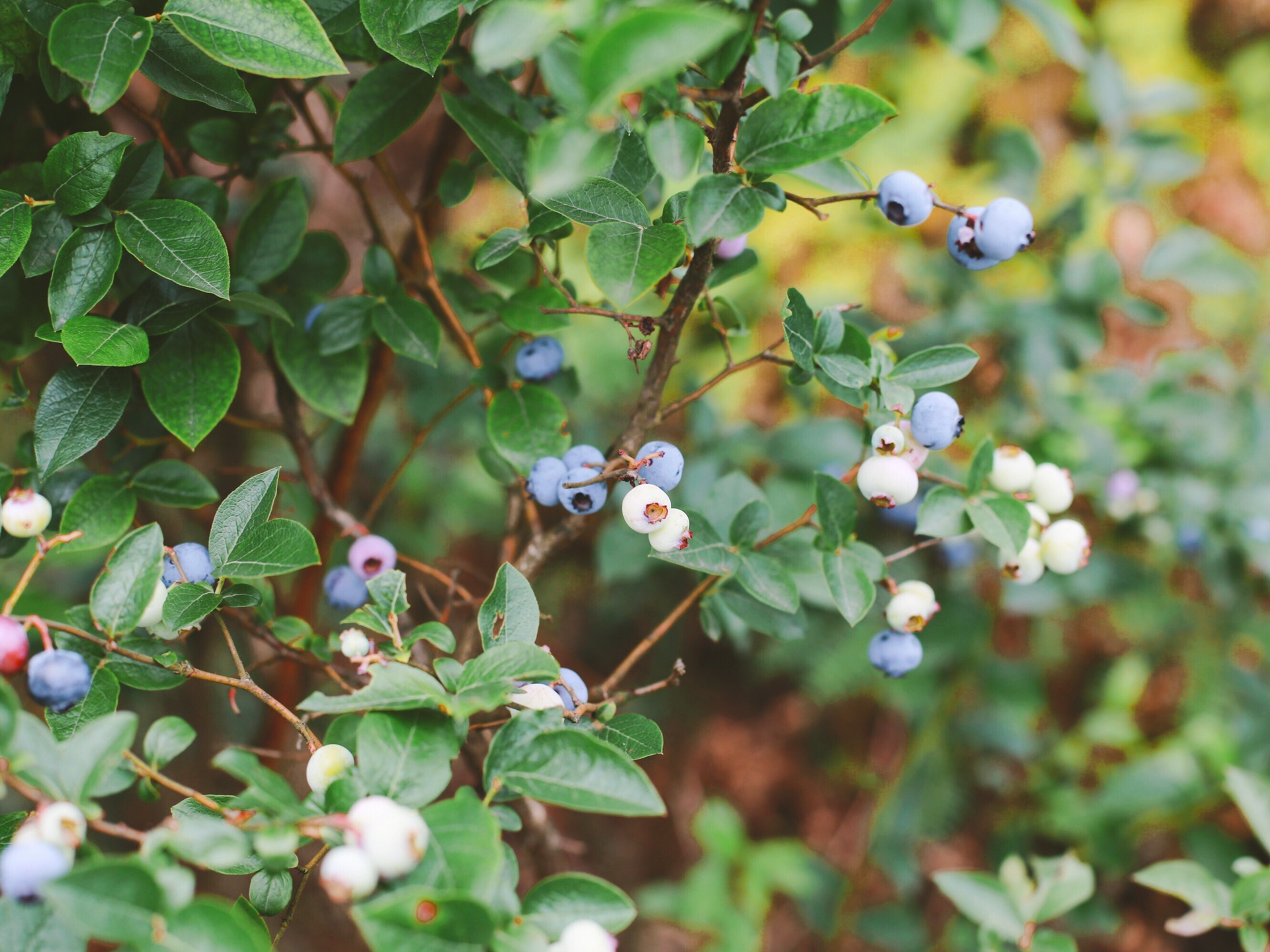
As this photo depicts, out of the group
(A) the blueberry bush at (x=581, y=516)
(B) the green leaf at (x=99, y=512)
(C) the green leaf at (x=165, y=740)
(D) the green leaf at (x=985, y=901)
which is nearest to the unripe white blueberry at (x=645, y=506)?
(A) the blueberry bush at (x=581, y=516)

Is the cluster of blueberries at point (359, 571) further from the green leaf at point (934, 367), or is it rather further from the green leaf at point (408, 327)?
the green leaf at point (934, 367)

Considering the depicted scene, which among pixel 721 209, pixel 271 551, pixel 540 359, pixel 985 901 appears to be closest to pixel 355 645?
pixel 271 551

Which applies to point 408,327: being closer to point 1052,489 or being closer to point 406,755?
point 406,755

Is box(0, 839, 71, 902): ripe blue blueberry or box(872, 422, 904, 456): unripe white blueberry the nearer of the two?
box(0, 839, 71, 902): ripe blue blueberry

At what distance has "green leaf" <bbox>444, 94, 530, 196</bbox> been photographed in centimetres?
70

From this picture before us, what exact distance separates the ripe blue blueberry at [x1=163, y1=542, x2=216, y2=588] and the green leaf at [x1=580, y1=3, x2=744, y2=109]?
47cm

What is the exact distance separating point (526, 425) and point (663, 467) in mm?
197

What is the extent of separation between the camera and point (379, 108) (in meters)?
0.76

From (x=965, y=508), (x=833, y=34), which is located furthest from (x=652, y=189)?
(x=965, y=508)

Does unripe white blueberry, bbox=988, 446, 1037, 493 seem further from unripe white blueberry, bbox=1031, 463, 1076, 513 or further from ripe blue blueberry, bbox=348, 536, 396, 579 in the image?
ripe blue blueberry, bbox=348, 536, 396, 579

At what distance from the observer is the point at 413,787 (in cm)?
50

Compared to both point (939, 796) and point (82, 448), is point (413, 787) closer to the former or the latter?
point (82, 448)

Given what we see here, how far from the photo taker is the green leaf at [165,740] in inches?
22.0

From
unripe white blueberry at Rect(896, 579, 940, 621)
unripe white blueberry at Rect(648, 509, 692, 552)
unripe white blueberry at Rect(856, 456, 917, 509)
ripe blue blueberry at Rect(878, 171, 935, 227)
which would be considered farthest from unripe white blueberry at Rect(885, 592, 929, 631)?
ripe blue blueberry at Rect(878, 171, 935, 227)
